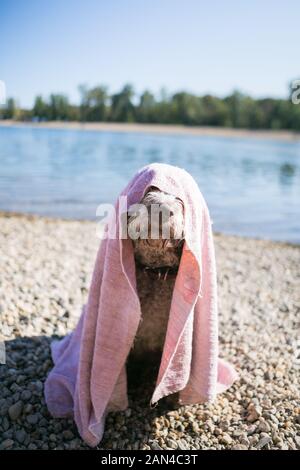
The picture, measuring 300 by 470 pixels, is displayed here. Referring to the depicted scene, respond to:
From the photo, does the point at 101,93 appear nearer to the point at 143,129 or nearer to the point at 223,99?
the point at 143,129

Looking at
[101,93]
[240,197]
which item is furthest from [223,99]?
[240,197]

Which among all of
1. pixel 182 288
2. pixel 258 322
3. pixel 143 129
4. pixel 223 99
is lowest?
pixel 258 322

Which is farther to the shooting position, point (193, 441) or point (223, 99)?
point (223, 99)

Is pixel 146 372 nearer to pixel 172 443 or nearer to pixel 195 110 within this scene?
pixel 172 443

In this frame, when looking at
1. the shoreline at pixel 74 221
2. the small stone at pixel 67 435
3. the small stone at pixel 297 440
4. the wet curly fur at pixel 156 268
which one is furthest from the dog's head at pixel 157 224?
the shoreline at pixel 74 221

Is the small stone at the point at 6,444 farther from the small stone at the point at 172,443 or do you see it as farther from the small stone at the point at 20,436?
the small stone at the point at 172,443

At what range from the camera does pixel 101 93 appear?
74875 millimetres

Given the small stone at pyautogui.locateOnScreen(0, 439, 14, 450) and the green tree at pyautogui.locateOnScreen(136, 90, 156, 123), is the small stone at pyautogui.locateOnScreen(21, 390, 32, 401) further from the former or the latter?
the green tree at pyautogui.locateOnScreen(136, 90, 156, 123)

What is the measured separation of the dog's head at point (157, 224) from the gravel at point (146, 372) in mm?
1429

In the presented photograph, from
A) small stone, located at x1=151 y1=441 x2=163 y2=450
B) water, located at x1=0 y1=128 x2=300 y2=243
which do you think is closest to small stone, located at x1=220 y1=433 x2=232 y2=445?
small stone, located at x1=151 y1=441 x2=163 y2=450

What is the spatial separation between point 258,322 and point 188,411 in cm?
248

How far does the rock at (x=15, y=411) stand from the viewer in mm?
3340

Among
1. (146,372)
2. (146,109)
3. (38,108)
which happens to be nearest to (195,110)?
(146,109)
